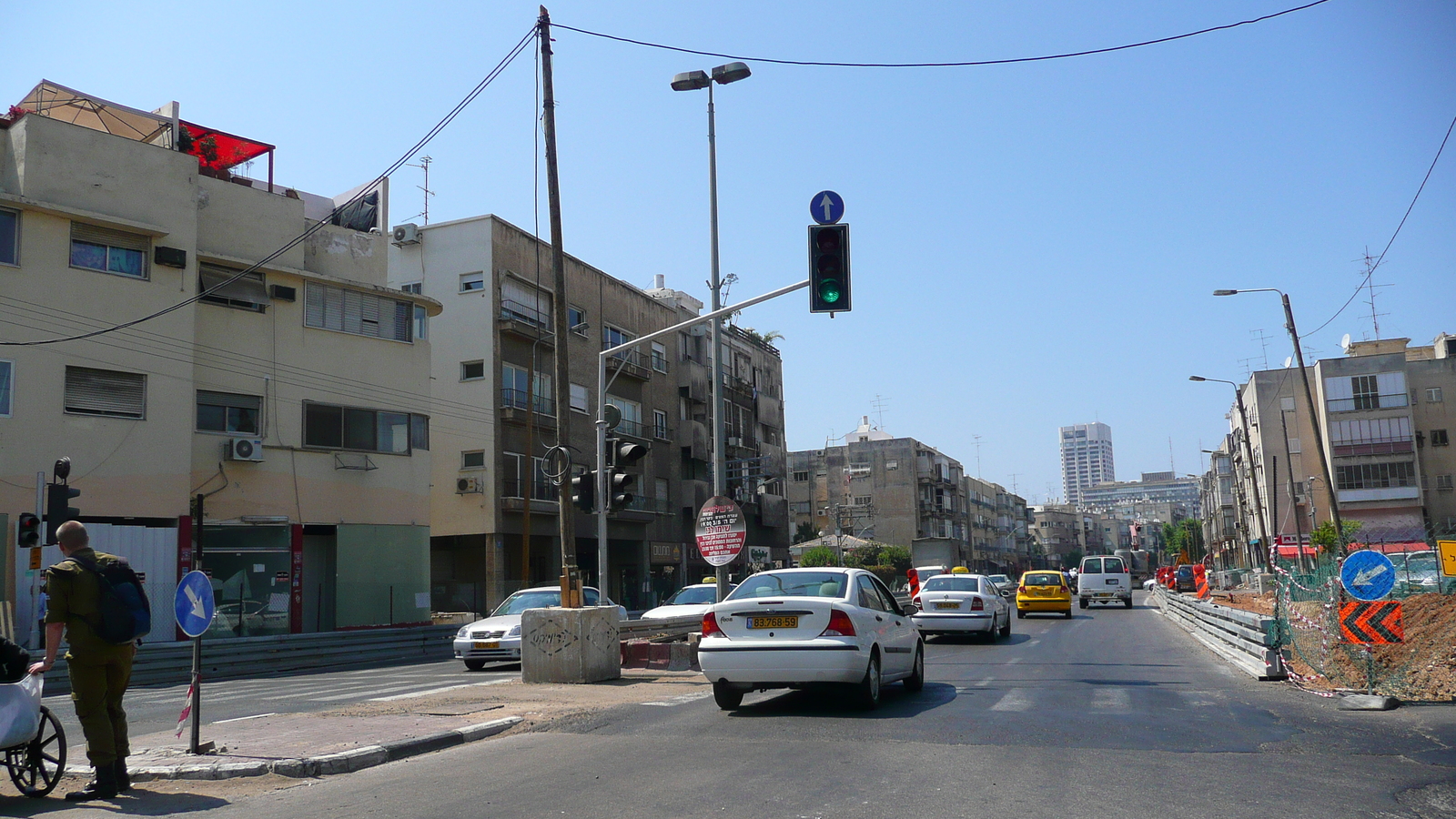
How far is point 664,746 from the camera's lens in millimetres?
8914

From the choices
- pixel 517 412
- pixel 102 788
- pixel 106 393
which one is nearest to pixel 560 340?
pixel 102 788

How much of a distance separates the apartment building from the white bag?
87.4 ft

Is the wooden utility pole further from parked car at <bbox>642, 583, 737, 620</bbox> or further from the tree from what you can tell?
the tree

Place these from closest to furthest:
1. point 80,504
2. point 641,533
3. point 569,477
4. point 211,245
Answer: point 569,477
point 80,504
point 211,245
point 641,533

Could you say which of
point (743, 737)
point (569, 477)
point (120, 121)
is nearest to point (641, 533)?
point (120, 121)

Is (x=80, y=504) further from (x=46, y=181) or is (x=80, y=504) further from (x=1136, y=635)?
(x=1136, y=635)

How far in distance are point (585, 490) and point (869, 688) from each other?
566 cm

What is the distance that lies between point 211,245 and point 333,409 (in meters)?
5.44

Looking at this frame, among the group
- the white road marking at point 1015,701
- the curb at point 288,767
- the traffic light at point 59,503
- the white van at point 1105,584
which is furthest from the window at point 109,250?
the white van at point 1105,584

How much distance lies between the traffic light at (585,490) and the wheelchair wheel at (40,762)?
307 inches

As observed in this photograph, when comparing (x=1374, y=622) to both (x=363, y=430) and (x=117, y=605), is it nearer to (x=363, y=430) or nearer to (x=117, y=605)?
(x=117, y=605)

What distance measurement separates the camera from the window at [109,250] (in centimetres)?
2519

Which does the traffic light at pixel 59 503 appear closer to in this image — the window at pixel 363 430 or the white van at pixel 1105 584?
the window at pixel 363 430

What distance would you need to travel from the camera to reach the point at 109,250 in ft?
84.3
